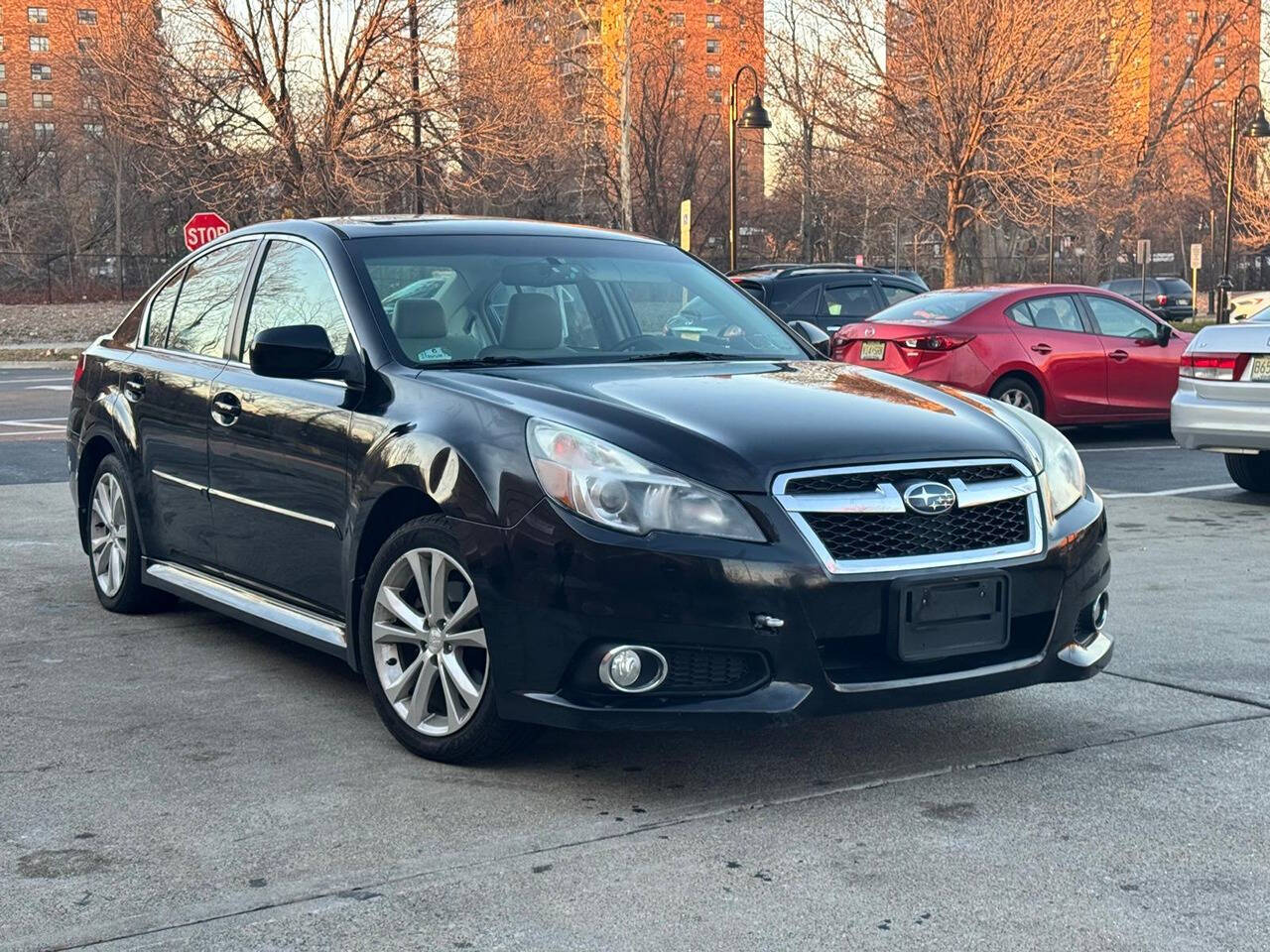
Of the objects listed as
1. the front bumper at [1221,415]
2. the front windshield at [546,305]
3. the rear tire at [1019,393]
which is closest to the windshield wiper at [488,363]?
the front windshield at [546,305]

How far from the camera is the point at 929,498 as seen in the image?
4.28m

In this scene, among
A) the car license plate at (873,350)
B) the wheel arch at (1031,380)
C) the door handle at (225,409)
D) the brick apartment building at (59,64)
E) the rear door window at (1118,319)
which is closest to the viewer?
the door handle at (225,409)

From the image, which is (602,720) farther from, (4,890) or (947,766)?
(4,890)

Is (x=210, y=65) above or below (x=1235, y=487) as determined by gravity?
above

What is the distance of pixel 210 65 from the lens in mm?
30422

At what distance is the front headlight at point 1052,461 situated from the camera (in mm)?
4645

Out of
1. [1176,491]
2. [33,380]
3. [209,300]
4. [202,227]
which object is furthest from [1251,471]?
[33,380]

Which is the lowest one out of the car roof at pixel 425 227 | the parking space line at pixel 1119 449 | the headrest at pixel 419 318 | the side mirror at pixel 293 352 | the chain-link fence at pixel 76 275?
the parking space line at pixel 1119 449

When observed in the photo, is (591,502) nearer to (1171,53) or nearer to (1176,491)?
(1176,491)

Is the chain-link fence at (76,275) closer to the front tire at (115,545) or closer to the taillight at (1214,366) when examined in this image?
the taillight at (1214,366)

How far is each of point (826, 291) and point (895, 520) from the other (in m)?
13.6

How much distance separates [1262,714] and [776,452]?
2001mm

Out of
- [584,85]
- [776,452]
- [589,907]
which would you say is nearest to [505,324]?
[776,452]

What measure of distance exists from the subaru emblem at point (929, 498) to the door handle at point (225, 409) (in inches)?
99.8
